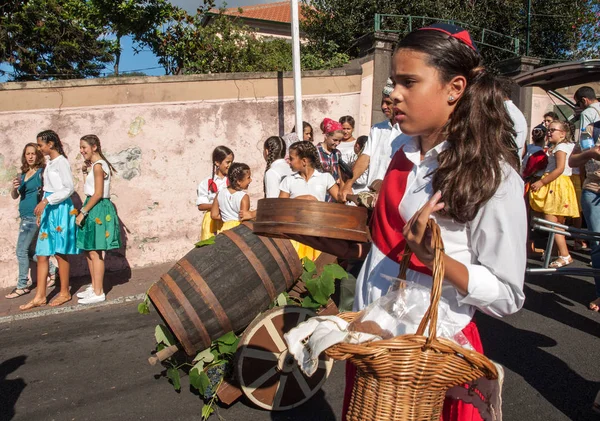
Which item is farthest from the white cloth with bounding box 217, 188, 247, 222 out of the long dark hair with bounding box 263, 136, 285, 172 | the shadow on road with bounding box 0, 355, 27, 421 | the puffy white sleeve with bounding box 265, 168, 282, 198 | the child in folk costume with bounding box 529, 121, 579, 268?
the child in folk costume with bounding box 529, 121, 579, 268

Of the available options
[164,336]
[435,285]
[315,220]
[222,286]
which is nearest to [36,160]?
[164,336]

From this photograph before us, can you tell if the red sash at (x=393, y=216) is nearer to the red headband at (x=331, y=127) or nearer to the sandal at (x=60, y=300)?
the red headband at (x=331, y=127)

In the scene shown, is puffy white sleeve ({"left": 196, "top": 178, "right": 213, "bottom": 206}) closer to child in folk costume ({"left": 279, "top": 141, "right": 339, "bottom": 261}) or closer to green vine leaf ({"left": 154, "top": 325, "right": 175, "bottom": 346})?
child in folk costume ({"left": 279, "top": 141, "right": 339, "bottom": 261})

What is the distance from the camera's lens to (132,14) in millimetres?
14336

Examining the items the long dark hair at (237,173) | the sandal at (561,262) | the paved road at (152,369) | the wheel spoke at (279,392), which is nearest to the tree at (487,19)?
the sandal at (561,262)

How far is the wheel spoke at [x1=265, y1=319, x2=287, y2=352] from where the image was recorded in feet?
10.9

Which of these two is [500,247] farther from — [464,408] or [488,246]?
[464,408]

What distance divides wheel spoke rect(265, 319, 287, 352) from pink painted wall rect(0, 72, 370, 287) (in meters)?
5.35

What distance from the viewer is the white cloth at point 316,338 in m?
1.32

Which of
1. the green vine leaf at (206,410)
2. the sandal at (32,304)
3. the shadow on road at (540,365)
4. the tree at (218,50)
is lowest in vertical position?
the sandal at (32,304)

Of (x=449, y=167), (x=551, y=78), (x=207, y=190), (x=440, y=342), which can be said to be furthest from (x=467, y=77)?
(x=207, y=190)

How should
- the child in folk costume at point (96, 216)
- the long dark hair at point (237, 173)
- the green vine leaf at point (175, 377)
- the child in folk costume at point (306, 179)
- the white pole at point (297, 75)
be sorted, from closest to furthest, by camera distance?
the green vine leaf at point (175, 377)
the child in folk costume at point (306, 179)
the long dark hair at point (237, 173)
the child in folk costume at point (96, 216)
the white pole at point (297, 75)

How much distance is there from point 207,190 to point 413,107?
5.01 meters

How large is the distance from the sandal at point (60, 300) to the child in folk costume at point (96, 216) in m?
0.23
